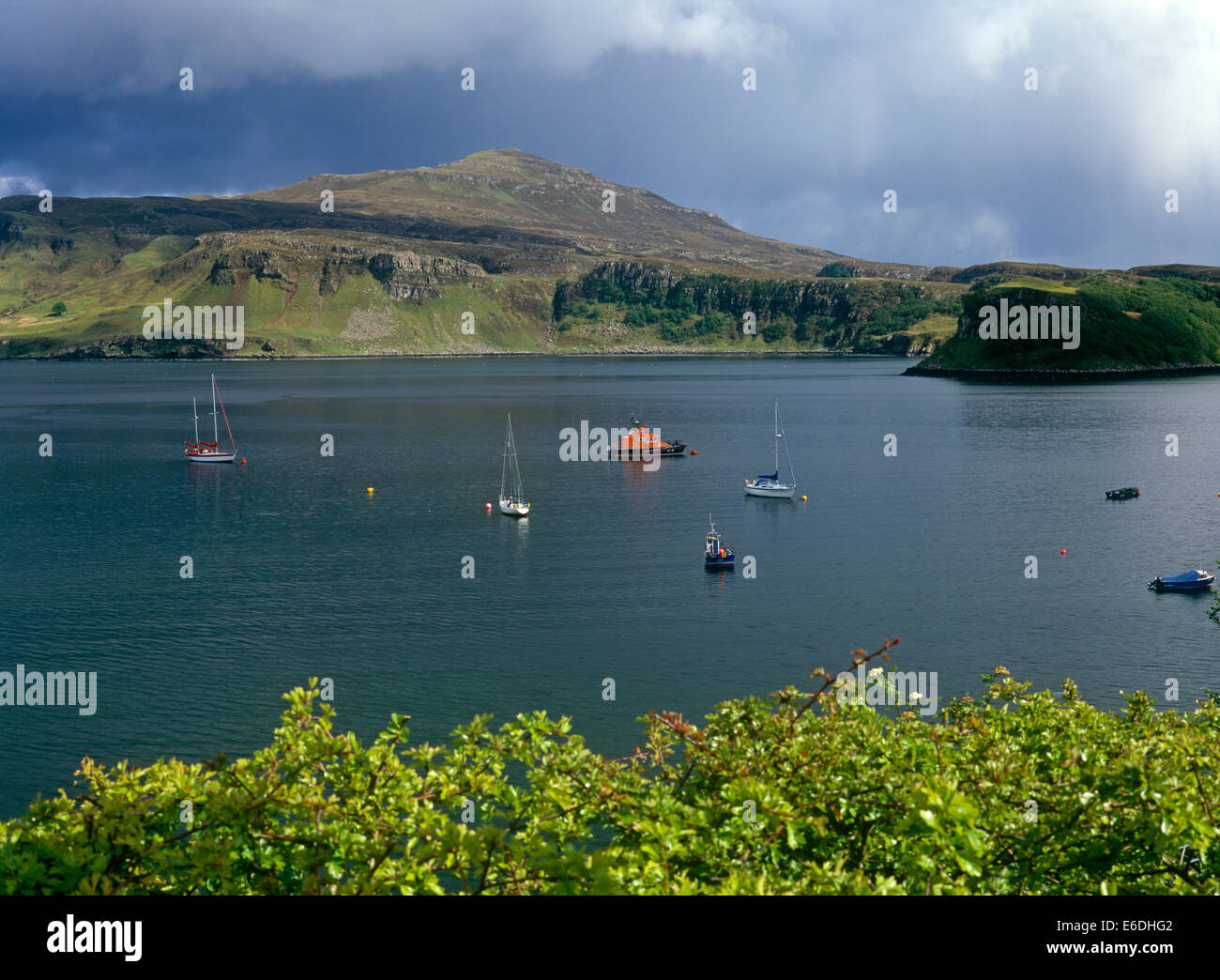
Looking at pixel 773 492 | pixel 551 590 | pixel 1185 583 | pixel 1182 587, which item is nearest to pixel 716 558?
pixel 551 590

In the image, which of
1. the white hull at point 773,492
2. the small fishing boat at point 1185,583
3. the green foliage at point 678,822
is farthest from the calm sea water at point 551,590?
the green foliage at point 678,822

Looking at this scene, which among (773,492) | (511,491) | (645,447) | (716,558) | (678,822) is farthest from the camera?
(645,447)

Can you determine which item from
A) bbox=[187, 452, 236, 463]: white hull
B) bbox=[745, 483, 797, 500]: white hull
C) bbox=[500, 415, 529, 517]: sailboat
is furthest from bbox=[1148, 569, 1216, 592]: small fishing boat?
bbox=[187, 452, 236, 463]: white hull

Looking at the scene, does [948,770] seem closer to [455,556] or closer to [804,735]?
[804,735]

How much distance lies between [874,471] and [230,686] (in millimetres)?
98320

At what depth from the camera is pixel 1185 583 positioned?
7012 centimetres

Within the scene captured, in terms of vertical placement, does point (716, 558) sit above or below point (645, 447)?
below

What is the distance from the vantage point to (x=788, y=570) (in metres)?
78.5

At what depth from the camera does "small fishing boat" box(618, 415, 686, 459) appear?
476 ft

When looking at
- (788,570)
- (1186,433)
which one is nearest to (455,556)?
(788,570)

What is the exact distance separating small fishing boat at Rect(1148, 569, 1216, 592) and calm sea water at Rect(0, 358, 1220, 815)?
1.26 m

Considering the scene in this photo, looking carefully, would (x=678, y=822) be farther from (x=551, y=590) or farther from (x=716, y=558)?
(x=716, y=558)

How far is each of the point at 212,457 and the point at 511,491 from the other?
53997mm

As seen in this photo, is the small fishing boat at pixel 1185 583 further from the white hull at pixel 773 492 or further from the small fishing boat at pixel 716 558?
the white hull at pixel 773 492
